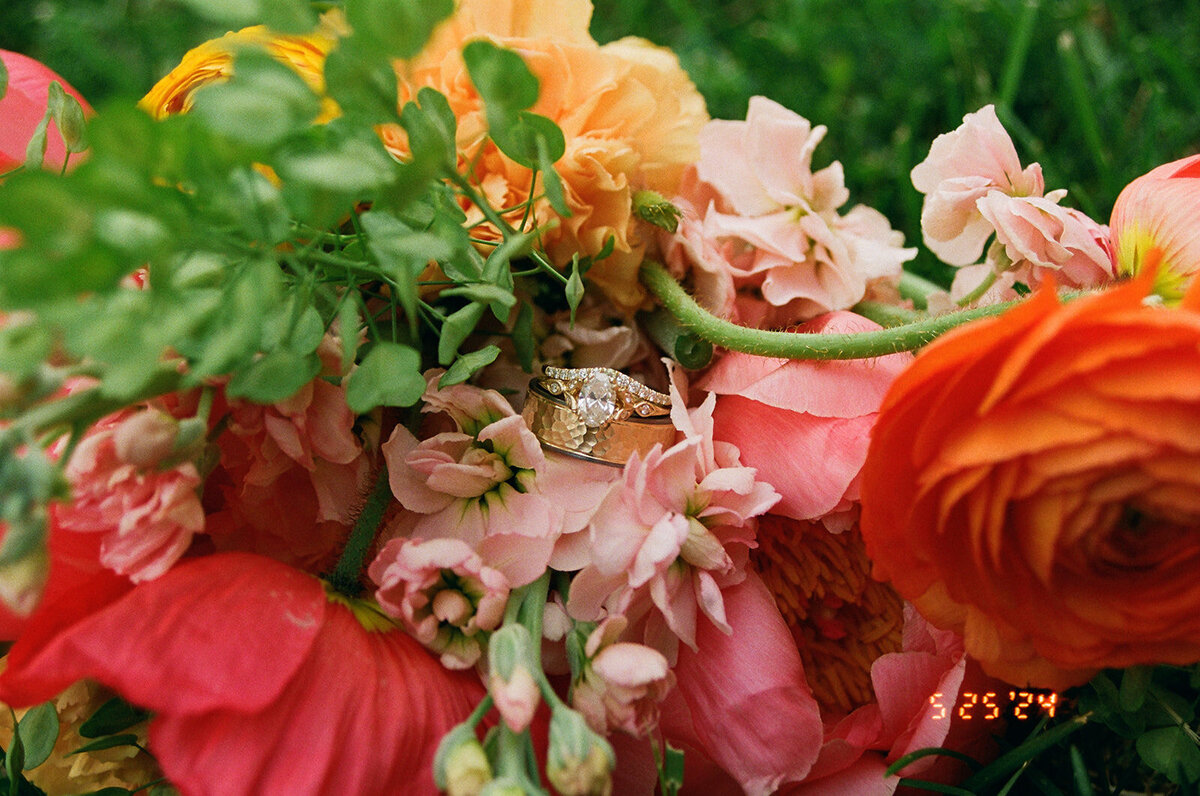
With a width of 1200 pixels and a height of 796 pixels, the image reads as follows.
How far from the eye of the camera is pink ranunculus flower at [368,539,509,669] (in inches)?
13.3

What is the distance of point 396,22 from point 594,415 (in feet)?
0.56

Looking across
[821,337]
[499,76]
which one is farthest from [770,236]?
[499,76]

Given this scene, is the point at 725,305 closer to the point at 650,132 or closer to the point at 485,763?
the point at 650,132

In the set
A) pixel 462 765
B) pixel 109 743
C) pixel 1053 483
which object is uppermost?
pixel 1053 483

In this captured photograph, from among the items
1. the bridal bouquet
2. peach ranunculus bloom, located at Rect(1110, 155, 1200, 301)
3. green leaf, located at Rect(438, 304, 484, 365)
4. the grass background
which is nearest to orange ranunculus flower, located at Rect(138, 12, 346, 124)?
the bridal bouquet

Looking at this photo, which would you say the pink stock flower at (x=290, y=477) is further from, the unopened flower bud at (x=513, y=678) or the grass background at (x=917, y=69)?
the grass background at (x=917, y=69)

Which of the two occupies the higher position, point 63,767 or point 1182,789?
point 1182,789

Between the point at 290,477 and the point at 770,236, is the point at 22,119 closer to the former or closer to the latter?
the point at 290,477

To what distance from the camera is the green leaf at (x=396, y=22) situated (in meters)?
0.27

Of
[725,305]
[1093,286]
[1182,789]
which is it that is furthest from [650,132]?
[1182,789]

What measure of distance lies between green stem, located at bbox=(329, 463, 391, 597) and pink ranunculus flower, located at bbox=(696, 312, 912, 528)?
143mm

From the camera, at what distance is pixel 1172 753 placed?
0.39m

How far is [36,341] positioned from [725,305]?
290 mm

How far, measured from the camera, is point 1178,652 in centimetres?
32
